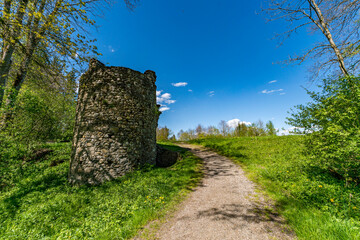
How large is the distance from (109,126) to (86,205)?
3832 millimetres

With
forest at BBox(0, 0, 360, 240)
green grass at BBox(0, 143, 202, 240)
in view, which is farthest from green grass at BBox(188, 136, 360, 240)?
green grass at BBox(0, 143, 202, 240)

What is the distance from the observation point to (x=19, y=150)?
6.47m

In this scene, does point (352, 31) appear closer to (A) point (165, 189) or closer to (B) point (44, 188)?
(A) point (165, 189)

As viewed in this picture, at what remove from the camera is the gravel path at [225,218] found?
3080 mm

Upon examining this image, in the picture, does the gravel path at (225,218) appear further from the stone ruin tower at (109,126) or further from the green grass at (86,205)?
the stone ruin tower at (109,126)

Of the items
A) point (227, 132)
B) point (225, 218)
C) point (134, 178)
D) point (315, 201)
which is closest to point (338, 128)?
point (315, 201)

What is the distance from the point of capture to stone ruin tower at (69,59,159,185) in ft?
23.2

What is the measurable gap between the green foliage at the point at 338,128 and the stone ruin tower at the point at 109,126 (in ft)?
26.6

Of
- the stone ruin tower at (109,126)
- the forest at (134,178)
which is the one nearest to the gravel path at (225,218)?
the forest at (134,178)

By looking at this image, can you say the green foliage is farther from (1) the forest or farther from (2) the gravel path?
(2) the gravel path

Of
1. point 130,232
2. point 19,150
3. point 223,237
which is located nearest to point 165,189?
point 130,232

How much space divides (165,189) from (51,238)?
332cm

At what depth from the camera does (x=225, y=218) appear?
364cm

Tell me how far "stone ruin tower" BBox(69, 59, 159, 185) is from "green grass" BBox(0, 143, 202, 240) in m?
0.85
